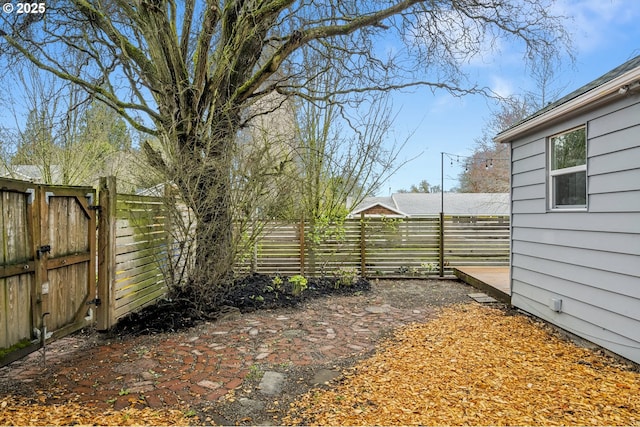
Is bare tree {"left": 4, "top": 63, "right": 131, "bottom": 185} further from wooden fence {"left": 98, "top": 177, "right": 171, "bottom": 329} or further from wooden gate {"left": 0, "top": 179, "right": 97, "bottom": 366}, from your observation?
wooden gate {"left": 0, "top": 179, "right": 97, "bottom": 366}

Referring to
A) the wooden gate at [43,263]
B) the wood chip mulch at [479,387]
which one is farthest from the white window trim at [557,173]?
the wooden gate at [43,263]

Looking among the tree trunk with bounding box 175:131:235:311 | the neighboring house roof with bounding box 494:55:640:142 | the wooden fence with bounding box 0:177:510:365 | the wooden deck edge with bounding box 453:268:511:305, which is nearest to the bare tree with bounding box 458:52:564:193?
the neighboring house roof with bounding box 494:55:640:142

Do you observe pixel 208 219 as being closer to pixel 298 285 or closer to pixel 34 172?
pixel 298 285

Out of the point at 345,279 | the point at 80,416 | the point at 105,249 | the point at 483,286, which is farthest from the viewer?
the point at 345,279

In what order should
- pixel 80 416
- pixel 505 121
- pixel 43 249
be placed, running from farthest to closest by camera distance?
1. pixel 505 121
2. pixel 43 249
3. pixel 80 416

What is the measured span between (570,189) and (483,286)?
2.72 meters

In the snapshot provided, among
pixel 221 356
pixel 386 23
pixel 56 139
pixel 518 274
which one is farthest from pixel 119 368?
pixel 56 139

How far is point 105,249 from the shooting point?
4.09m

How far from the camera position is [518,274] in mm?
5418

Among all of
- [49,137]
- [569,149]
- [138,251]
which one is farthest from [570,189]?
[49,137]

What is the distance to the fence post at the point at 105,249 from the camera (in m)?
4.07

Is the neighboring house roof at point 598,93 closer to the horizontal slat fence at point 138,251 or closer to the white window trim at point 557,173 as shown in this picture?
the white window trim at point 557,173

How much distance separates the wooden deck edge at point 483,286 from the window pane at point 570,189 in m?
1.82

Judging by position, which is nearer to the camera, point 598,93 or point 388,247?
point 598,93
